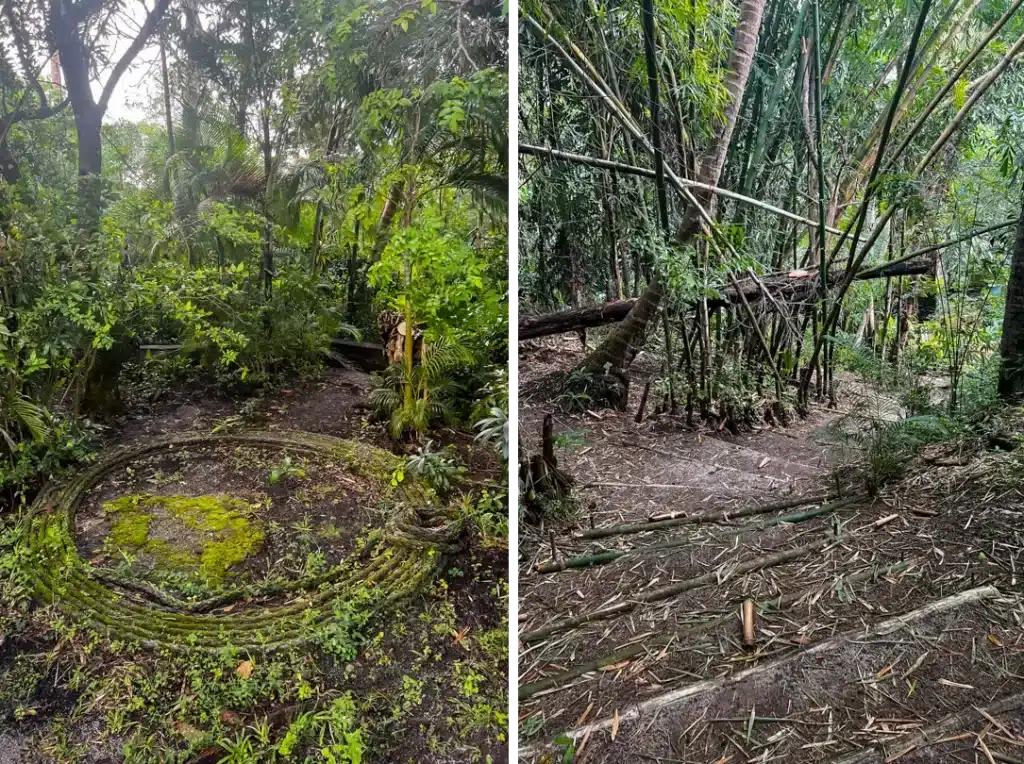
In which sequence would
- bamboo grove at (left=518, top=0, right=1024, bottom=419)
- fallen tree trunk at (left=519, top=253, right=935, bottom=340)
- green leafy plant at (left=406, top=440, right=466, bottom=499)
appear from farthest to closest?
1. fallen tree trunk at (left=519, top=253, right=935, bottom=340)
2. bamboo grove at (left=518, top=0, right=1024, bottom=419)
3. green leafy plant at (left=406, top=440, right=466, bottom=499)

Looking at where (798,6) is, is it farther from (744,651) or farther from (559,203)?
(744,651)

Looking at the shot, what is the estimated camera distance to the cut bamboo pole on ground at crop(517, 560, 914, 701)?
77 cm

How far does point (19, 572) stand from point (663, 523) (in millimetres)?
939

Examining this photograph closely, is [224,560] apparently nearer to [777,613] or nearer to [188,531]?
[188,531]

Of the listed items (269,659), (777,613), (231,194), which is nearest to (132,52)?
(231,194)

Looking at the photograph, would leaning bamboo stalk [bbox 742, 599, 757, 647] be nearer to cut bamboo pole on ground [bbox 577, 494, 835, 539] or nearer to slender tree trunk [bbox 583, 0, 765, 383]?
cut bamboo pole on ground [bbox 577, 494, 835, 539]

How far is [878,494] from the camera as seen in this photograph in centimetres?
106

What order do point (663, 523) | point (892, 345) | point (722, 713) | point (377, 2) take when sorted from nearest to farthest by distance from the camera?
point (722, 713), point (377, 2), point (663, 523), point (892, 345)

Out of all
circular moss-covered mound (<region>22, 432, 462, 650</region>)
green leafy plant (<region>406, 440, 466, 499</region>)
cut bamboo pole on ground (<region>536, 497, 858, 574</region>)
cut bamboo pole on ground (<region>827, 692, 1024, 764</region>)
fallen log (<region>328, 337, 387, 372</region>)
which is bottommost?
cut bamboo pole on ground (<region>827, 692, 1024, 764</region>)

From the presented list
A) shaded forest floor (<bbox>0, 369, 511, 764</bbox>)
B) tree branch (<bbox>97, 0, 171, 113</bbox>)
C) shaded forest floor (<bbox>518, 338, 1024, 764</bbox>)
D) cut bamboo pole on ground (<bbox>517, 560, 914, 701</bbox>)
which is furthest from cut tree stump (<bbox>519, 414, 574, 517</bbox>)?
tree branch (<bbox>97, 0, 171, 113</bbox>)

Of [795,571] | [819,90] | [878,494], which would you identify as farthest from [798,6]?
[795,571]

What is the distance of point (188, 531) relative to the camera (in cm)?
82

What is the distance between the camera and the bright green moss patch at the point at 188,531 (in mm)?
796

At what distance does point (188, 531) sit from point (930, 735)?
0.94 meters
